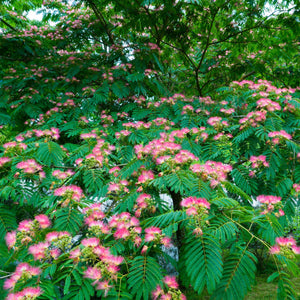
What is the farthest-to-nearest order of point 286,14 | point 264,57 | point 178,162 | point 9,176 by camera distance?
1. point 264,57
2. point 286,14
3. point 9,176
4. point 178,162

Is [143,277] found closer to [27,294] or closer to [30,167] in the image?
[27,294]

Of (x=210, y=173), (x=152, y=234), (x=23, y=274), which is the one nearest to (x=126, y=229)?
(x=152, y=234)

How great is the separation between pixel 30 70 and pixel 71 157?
2.32 metres

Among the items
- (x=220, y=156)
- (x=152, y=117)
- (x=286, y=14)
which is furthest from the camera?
(x=286, y=14)

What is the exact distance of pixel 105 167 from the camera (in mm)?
2658

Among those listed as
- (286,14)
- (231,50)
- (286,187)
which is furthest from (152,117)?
(286,14)

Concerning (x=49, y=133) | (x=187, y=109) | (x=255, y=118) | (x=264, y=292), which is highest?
(x=187, y=109)

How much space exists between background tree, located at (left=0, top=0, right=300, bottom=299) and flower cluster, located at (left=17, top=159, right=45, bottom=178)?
12mm

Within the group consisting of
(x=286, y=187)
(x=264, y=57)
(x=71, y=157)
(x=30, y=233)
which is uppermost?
(x=264, y=57)

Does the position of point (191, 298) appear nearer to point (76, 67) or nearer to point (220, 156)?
point (220, 156)

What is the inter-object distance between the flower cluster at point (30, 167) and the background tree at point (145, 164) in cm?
1

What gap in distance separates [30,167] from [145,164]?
1067 mm

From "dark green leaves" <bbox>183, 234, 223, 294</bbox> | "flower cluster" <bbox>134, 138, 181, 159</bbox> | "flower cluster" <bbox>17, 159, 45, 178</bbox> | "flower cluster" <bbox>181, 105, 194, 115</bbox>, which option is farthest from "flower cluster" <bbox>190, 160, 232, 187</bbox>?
"flower cluster" <bbox>181, 105, 194, 115</bbox>

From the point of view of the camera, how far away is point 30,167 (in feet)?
7.42
